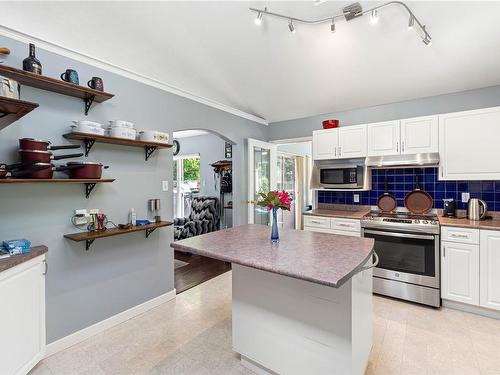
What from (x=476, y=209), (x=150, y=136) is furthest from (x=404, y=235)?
(x=150, y=136)

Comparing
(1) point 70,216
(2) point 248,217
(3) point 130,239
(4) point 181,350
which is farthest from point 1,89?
(2) point 248,217

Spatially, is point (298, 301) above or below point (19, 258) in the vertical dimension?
below

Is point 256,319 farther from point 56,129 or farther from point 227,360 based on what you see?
point 56,129

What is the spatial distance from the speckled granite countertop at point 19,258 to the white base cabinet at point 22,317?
0.04 meters

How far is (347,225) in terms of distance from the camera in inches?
132

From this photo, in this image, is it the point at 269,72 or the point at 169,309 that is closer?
the point at 169,309

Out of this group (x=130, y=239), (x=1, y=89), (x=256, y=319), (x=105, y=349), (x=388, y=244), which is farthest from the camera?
(x=388, y=244)

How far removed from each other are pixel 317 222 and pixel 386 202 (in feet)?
3.33

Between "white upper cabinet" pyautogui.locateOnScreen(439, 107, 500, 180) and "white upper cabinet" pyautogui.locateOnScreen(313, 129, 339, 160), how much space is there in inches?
48.7

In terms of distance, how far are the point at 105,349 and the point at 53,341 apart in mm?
426

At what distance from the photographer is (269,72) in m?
3.15

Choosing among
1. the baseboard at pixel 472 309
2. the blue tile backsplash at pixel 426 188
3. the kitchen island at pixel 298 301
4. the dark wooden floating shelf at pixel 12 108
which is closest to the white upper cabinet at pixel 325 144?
the blue tile backsplash at pixel 426 188

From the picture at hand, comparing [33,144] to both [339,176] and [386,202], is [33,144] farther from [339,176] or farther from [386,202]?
[386,202]

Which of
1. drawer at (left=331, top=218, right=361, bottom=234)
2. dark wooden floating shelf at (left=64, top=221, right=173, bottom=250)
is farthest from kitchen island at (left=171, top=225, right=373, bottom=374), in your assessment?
drawer at (left=331, top=218, right=361, bottom=234)
